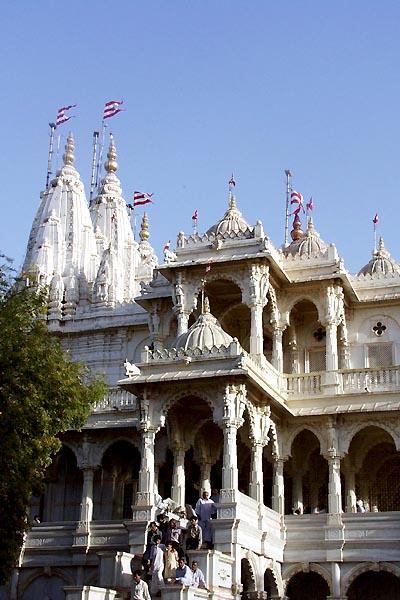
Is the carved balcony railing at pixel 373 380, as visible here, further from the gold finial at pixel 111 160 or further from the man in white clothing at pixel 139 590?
the gold finial at pixel 111 160

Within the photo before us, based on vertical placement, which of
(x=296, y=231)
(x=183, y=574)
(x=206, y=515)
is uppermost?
(x=296, y=231)

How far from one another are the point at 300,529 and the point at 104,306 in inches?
555

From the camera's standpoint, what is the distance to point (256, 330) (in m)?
33.2

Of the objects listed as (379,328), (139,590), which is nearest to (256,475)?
(379,328)

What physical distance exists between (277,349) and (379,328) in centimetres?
407

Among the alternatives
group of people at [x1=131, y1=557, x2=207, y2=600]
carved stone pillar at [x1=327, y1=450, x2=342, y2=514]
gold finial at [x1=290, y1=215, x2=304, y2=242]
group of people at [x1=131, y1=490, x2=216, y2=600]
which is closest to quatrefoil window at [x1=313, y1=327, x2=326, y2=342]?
gold finial at [x1=290, y1=215, x2=304, y2=242]

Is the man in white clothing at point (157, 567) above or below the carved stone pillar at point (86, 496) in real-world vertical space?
below

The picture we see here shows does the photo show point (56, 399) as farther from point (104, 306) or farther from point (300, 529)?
point (104, 306)

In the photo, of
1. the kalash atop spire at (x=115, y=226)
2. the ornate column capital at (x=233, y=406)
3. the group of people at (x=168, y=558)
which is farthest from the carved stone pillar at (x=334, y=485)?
the kalash atop spire at (x=115, y=226)

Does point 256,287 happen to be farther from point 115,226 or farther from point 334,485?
point 115,226

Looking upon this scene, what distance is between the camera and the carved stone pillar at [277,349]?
3478 centimetres

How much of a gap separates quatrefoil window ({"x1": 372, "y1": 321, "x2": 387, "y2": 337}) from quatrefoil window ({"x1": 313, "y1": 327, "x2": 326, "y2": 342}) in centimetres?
173

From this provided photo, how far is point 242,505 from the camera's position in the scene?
2928 centimetres

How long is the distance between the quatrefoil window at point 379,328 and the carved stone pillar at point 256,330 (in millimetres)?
5071
